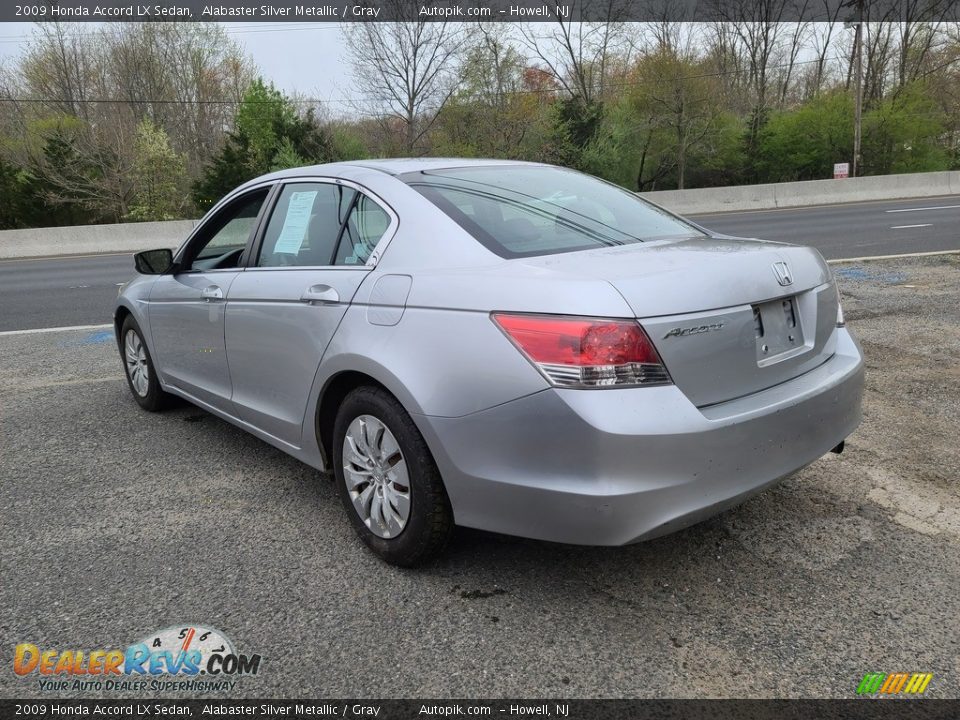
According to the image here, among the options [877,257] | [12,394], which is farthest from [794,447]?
[877,257]

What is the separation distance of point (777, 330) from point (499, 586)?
55.0 inches

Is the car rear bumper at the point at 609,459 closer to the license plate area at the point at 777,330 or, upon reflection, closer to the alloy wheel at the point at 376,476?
the license plate area at the point at 777,330

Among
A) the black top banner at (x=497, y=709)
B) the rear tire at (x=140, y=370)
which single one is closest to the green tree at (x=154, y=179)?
the rear tire at (x=140, y=370)

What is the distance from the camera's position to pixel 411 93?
123ft

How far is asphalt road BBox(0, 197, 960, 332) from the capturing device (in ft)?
33.9

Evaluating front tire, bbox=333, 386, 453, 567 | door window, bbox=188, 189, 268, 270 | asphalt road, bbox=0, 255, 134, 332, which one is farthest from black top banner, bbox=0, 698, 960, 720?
asphalt road, bbox=0, 255, 134, 332

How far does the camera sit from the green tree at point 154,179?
32.4 m

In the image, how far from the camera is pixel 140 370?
16.9 feet

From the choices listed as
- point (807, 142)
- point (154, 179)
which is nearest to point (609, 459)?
point (154, 179)

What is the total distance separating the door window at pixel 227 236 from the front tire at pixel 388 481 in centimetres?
148

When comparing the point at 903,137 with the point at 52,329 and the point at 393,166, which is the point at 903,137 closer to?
the point at 52,329

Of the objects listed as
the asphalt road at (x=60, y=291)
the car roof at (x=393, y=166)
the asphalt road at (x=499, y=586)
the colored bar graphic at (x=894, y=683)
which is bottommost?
the colored bar graphic at (x=894, y=683)

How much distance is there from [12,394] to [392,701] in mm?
5062

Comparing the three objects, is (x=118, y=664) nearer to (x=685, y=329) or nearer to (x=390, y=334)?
(x=390, y=334)
